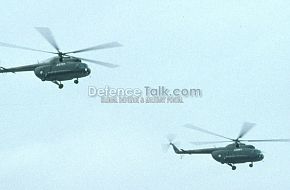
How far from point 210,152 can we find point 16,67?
127 ft

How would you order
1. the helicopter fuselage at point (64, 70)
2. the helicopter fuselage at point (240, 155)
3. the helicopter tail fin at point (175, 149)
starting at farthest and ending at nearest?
the helicopter tail fin at point (175, 149) < the helicopter fuselage at point (240, 155) < the helicopter fuselage at point (64, 70)

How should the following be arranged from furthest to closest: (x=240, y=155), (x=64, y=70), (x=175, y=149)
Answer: (x=175, y=149) < (x=240, y=155) < (x=64, y=70)

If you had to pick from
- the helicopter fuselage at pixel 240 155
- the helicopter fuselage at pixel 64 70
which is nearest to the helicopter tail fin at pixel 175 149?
the helicopter fuselage at pixel 240 155

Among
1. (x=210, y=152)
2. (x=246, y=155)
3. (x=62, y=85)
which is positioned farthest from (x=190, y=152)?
(x=62, y=85)

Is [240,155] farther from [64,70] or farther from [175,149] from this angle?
[64,70]

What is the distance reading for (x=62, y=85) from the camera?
99125 millimetres

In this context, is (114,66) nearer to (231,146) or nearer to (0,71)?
(0,71)

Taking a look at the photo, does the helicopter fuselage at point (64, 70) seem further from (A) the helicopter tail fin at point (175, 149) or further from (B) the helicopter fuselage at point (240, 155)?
(A) the helicopter tail fin at point (175, 149)

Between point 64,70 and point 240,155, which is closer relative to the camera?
point 64,70

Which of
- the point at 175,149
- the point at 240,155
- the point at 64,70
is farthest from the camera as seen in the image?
the point at 175,149

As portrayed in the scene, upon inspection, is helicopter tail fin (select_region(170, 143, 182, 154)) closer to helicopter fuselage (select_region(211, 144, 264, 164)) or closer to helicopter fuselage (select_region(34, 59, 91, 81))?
helicopter fuselage (select_region(211, 144, 264, 164))

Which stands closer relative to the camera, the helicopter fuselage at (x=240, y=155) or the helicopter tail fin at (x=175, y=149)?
the helicopter fuselage at (x=240, y=155)

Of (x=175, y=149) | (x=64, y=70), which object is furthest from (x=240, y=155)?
(x=64, y=70)

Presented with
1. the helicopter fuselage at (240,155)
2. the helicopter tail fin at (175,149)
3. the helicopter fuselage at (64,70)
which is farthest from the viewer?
the helicopter tail fin at (175,149)
